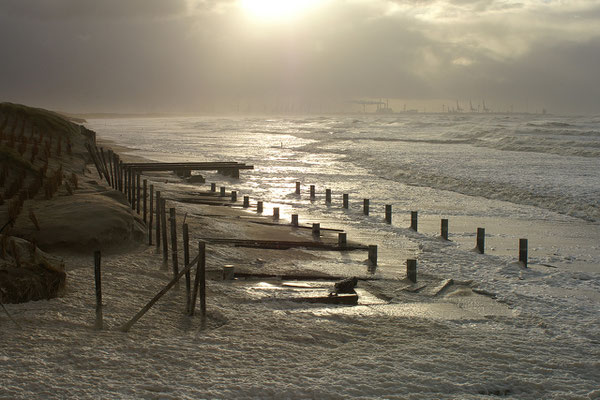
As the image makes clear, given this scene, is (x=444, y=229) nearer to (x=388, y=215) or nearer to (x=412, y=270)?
(x=388, y=215)

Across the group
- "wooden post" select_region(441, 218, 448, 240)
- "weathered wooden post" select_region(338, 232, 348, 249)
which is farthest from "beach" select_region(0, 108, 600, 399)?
"wooden post" select_region(441, 218, 448, 240)

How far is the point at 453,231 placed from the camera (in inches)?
618

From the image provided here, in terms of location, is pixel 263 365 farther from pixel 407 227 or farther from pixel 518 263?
pixel 407 227

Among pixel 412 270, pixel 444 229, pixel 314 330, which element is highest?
pixel 444 229

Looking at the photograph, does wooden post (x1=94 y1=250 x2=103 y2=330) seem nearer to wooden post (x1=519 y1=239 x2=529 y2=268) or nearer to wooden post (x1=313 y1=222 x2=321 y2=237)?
wooden post (x1=313 y1=222 x2=321 y2=237)

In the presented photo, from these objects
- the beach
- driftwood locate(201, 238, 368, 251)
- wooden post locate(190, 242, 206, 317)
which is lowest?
the beach

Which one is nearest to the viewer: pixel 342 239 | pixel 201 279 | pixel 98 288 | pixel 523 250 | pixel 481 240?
pixel 98 288

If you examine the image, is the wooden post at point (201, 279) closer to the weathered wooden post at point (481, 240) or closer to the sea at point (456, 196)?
the sea at point (456, 196)

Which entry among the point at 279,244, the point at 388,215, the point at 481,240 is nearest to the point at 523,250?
the point at 481,240

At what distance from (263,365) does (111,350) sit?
1.70m

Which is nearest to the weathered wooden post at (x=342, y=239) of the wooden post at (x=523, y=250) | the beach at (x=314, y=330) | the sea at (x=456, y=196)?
the beach at (x=314, y=330)

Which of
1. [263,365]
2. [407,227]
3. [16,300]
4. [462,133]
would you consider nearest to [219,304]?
[263,365]

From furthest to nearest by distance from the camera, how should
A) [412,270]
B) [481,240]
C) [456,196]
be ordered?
[456,196]
[481,240]
[412,270]

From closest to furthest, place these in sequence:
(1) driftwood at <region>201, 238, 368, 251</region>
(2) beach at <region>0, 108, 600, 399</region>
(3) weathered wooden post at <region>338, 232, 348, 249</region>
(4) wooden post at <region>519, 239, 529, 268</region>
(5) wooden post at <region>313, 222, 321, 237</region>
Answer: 1. (2) beach at <region>0, 108, 600, 399</region>
2. (4) wooden post at <region>519, 239, 529, 268</region>
3. (1) driftwood at <region>201, 238, 368, 251</region>
4. (3) weathered wooden post at <region>338, 232, 348, 249</region>
5. (5) wooden post at <region>313, 222, 321, 237</region>
